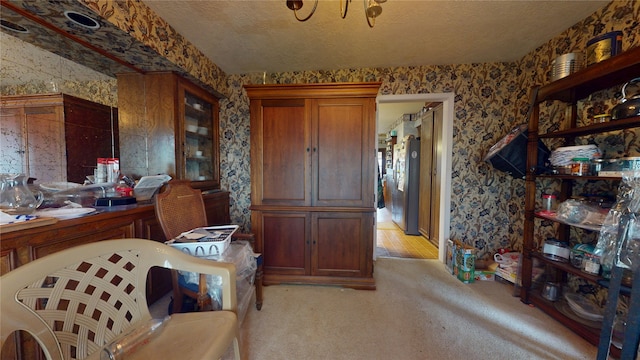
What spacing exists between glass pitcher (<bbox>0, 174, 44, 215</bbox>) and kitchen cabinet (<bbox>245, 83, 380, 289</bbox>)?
133 cm

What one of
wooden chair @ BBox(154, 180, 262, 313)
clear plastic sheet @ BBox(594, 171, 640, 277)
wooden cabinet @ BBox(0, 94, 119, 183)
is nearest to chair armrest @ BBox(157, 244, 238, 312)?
wooden chair @ BBox(154, 180, 262, 313)

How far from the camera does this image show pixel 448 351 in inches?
52.9

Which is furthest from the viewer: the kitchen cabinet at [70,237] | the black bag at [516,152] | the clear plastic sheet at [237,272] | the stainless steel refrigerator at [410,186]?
the stainless steel refrigerator at [410,186]

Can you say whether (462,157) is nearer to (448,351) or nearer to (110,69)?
(448,351)

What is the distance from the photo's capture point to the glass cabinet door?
217 centimetres

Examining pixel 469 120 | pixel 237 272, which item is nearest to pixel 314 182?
pixel 237 272

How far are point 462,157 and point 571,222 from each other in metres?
1.16

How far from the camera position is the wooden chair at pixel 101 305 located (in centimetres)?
67

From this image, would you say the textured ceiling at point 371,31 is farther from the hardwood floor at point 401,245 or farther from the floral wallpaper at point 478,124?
the hardwood floor at point 401,245

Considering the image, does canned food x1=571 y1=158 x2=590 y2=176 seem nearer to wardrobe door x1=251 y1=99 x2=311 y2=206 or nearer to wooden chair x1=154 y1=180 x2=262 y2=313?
wardrobe door x1=251 y1=99 x2=311 y2=206

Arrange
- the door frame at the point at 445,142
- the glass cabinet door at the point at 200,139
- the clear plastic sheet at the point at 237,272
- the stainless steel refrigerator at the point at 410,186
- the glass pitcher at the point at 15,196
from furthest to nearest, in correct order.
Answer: the stainless steel refrigerator at the point at 410,186 < the door frame at the point at 445,142 < the glass cabinet door at the point at 200,139 < the clear plastic sheet at the point at 237,272 < the glass pitcher at the point at 15,196

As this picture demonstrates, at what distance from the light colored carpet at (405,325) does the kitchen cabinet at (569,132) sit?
Answer: 99 millimetres

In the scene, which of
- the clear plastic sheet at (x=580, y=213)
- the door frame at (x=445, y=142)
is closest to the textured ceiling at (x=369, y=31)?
the door frame at (x=445, y=142)

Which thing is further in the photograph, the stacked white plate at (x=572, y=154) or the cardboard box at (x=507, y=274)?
the cardboard box at (x=507, y=274)
